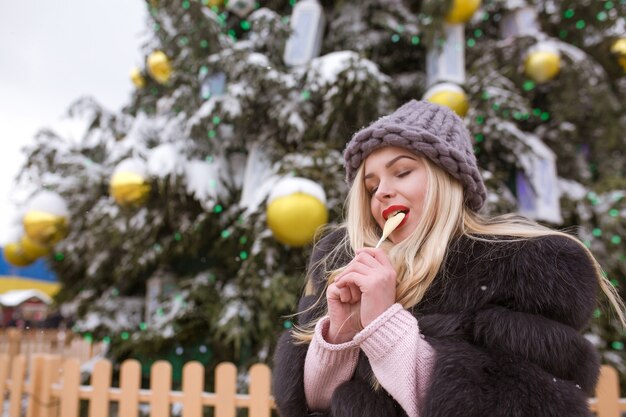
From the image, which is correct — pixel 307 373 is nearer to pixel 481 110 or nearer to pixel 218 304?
pixel 218 304

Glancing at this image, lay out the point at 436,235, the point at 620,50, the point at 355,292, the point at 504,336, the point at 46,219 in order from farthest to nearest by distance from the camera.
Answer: the point at 620,50 → the point at 46,219 → the point at 436,235 → the point at 355,292 → the point at 504,336

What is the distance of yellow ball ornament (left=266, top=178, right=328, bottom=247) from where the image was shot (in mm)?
3160

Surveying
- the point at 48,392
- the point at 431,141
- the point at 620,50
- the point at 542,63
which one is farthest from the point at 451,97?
the point at 48,392

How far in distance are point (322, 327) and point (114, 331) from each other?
3.79 meters

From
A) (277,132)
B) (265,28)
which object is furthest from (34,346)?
(265,28)

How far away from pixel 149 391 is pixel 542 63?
4380 millimetres

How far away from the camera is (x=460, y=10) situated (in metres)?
4.24

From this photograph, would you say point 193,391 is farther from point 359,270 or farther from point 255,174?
point 255,174

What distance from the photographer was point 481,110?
3.89 m

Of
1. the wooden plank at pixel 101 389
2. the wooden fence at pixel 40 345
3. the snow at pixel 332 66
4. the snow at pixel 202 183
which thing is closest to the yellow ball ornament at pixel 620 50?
the snow at pixel 332 66

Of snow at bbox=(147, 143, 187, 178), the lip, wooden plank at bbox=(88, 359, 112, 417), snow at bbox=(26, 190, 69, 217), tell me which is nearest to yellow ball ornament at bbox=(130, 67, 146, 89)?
snow at bbox=(26, 190, 69, 217)

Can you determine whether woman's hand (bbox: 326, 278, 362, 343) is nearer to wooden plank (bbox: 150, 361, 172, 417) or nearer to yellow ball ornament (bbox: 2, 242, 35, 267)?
wooden plank (bbox: 150, 361, 172, 417)

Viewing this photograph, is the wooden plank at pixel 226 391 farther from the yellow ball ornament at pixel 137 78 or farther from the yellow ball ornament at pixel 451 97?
the yellow ball ornament at pixel 137 78

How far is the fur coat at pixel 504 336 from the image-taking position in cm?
100
